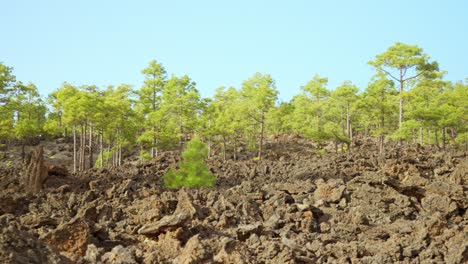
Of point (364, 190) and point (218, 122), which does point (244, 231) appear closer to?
point (364, 190)

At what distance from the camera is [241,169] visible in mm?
32031

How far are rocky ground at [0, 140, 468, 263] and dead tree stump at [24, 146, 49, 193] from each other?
14.6 inches

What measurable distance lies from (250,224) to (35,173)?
14047 mm

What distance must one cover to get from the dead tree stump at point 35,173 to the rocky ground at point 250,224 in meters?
0.37

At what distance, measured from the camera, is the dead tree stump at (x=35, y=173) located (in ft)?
73.7

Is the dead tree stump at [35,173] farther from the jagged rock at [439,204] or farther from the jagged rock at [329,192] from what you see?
the jagged rock at [439,204]

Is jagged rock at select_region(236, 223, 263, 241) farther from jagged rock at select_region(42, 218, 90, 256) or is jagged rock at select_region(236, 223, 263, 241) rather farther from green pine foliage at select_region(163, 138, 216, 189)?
green pine foliage at select_region(163, 138, 216, 189)

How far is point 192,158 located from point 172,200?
11666 mm

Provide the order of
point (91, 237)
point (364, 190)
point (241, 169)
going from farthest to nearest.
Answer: point (241, 169)
point (364, 190)
point (91, 237)

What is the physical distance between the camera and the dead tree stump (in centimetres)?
2247

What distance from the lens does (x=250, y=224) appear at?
41.3 ft

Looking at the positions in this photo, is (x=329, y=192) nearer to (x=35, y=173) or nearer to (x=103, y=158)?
(x=35, y=173)

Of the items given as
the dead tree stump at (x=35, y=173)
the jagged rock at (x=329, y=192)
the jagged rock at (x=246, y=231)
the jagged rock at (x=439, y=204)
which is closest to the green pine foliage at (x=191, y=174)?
the dead tree stump at (x=35, y=173)

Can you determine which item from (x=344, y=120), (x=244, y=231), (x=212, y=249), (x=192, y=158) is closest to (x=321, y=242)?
(x=244, y=231)
